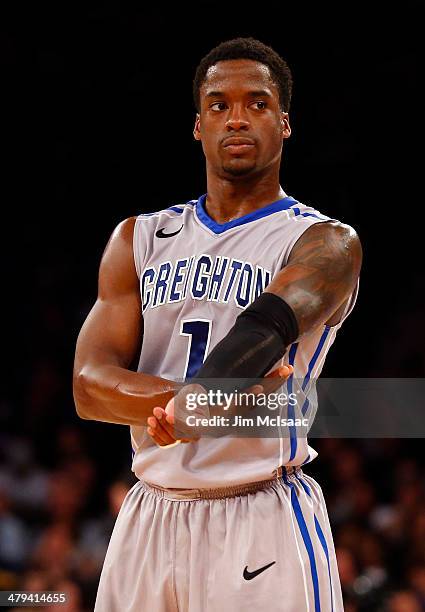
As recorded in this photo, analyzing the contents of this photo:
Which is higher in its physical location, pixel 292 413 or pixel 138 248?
pixel 138 248

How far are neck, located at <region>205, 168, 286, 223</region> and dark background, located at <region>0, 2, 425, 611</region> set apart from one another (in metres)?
4.14

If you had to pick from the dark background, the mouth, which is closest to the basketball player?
the mouth

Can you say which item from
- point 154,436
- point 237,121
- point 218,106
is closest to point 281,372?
point 154,436

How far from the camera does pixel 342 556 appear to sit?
628 centimetres

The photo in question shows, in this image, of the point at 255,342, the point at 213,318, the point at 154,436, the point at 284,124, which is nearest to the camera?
the point at 255,342

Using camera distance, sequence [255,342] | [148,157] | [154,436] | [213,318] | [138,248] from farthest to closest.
A: [148,157] < [138,248] < [213,318] < [154,436] < [255,342]

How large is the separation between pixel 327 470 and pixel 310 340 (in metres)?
Answer: 4.37

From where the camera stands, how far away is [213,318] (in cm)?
312

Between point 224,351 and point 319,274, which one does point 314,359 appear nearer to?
point 319,274

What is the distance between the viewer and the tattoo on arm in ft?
9.39

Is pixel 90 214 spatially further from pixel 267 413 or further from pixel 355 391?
pixel 267 413

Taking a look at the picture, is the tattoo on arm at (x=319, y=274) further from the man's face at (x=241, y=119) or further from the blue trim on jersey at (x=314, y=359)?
the man's face at (x=241, y=119)

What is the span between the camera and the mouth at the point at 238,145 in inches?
128

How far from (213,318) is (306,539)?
0.77 m
